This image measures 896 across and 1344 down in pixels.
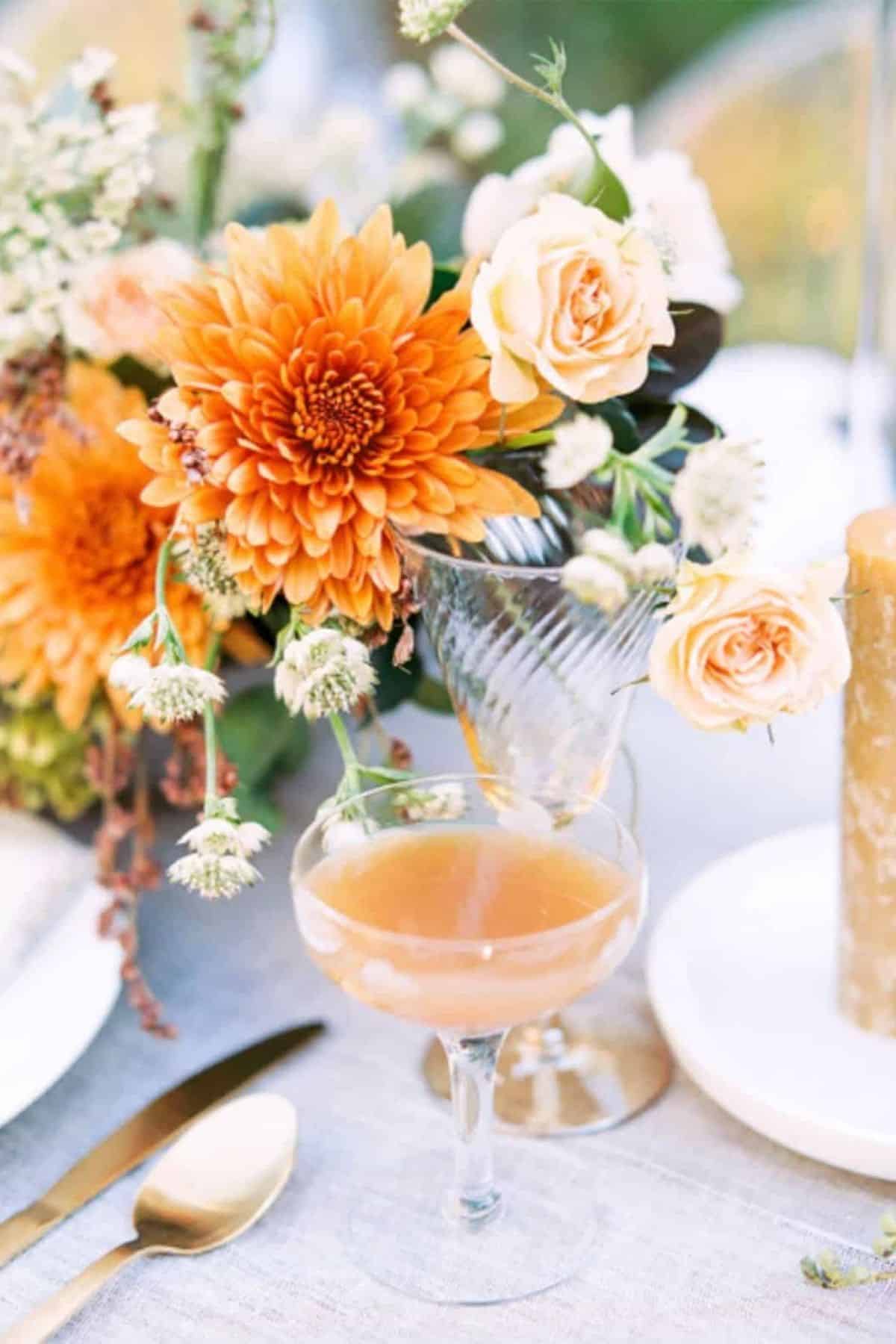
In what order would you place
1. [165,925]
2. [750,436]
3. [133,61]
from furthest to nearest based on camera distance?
[133,61], [165,925], [750,436]

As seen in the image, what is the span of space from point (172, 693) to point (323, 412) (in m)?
0.14

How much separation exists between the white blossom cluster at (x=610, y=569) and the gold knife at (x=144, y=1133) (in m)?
0.38

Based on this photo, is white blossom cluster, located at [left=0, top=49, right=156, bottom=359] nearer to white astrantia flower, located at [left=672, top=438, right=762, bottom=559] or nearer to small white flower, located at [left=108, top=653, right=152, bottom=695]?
small white flower, located at [left=108, top=653, right=152, bottom=695]

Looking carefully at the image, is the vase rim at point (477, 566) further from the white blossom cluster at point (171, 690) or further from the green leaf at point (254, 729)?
the green leaf at point (254, 729)

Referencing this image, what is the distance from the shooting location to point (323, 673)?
0.61 metres

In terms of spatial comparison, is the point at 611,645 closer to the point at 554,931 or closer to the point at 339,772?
the point at 554,931

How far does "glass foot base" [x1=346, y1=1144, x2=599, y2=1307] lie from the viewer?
649mm

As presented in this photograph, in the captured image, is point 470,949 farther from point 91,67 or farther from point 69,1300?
point 91,67

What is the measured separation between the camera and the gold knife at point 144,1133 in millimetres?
677

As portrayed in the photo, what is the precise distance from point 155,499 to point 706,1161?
16.7 inches

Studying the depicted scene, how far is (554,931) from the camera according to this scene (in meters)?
0.58

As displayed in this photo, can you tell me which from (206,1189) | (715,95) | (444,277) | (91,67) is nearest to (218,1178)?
(206,1189)

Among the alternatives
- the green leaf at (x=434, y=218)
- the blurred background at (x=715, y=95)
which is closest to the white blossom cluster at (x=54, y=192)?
the green leaf at (x=434, y=218)

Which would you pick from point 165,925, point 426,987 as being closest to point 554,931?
point 426,987
